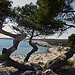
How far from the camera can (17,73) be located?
691 cm

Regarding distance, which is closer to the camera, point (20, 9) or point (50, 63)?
point (50, 63)

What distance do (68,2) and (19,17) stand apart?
6686mm

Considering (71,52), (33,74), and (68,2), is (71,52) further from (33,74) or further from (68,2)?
(68,2)

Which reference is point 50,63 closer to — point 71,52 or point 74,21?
point 71,52

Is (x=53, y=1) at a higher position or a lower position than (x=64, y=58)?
higher

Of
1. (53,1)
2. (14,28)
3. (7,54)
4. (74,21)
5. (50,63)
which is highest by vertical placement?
(53,1)

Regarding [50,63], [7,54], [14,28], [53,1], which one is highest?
[53,1]

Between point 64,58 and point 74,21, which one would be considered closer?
point 64,58

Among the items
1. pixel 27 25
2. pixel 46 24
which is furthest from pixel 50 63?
pixel 27 25

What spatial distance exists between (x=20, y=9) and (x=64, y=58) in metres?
8.53

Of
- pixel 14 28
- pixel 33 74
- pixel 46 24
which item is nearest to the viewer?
pixel 33 74

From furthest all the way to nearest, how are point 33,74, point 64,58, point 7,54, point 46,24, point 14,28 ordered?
point 14,28, point 46,24, point 7,54, point 64,58, point 33,74

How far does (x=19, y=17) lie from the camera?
11.8m

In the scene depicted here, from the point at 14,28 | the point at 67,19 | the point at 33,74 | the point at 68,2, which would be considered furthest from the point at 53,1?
the point at 14,28
